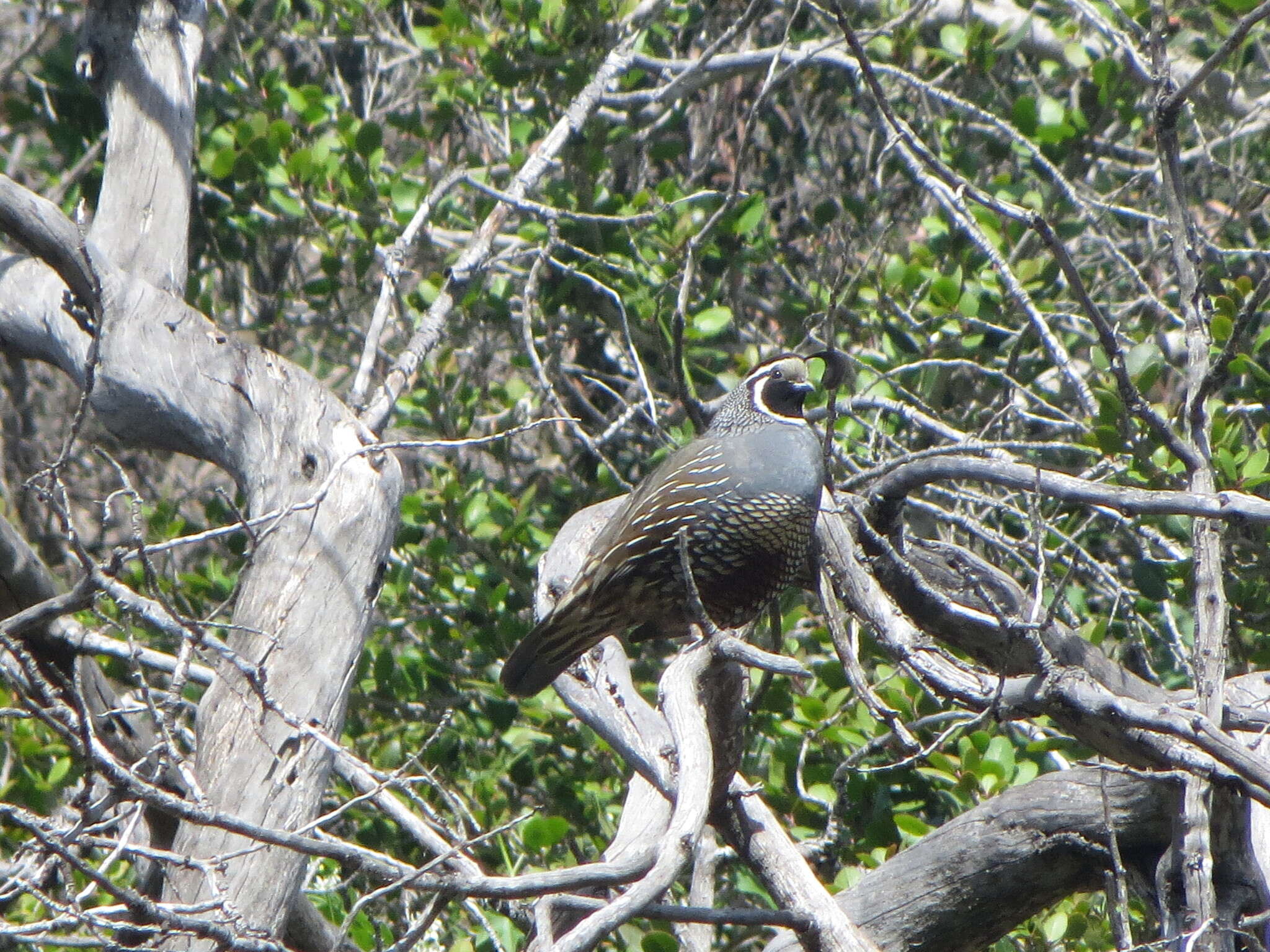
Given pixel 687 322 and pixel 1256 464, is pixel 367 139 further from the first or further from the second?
pixel 1256 464

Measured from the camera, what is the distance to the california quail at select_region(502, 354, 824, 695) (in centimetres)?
311

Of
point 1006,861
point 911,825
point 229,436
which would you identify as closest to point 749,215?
point 229,436

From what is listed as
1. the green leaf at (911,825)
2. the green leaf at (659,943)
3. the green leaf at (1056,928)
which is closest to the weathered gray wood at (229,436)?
the green leaf at (659,943)

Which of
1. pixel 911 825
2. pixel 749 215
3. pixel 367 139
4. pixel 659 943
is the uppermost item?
pixel 367 139

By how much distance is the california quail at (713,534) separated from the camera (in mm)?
3113

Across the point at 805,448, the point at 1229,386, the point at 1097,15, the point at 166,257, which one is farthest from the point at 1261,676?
the point at 166,257

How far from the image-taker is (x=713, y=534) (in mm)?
3574

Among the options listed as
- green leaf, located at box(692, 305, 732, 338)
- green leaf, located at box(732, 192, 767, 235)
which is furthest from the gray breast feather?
green leaf, located at box(732, 192, 767, 235)

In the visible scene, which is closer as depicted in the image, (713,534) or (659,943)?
(659,943)

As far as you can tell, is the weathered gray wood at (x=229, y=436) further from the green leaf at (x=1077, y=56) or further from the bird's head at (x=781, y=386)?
the green leaf at (x=1077, y=56)

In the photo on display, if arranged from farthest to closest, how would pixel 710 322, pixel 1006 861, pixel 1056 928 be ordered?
1. pixel 710 322
2. pixel 1056 928
3. pixel 1006 861

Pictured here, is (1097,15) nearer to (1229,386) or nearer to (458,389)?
(1229,386)

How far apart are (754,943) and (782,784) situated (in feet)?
3.23

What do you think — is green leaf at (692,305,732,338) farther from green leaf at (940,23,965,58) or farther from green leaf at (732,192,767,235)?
green leaf at (940,23,965,58)
